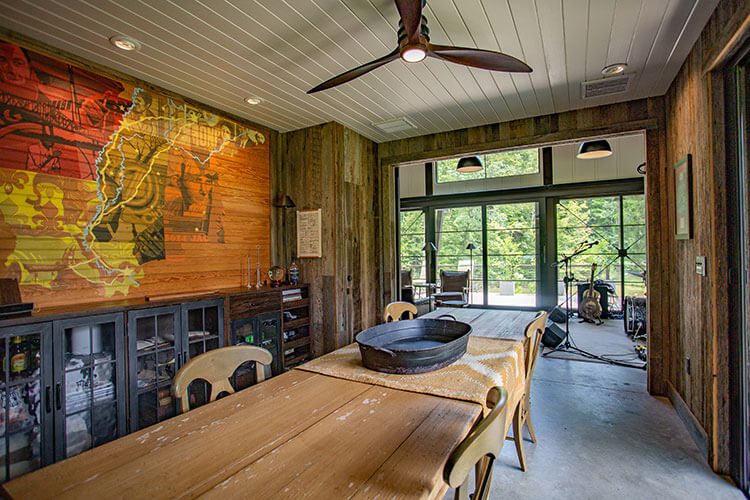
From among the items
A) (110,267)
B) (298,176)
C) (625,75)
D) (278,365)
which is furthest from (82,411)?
(625,75)

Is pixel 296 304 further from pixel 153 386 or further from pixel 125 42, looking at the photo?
pixel 125 42

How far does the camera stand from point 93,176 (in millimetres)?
2654

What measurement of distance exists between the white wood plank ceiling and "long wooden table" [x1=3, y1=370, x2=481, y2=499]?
6.64 ft

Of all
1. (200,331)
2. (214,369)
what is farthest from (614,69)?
(200,331)

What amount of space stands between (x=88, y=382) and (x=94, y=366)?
92 millimetres

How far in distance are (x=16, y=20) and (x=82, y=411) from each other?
7.42 feet

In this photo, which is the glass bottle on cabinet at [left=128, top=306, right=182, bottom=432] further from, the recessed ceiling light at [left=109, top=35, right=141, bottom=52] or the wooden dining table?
the recessed ceiling light at [left=109, top=35, right=141, bottom=52]

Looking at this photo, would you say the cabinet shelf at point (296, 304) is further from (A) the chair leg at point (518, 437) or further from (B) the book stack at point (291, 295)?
(A) the chair leg at point (518, 437)

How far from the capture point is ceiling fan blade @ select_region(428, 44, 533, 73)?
1.97 metres

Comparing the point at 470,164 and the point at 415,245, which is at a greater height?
the point at 470,164

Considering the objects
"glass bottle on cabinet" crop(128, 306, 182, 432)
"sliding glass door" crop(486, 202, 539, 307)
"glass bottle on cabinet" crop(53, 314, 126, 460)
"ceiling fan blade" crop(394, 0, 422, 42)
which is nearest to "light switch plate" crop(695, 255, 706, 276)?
"ceiling fan blade" crop(394, 0, 422, 42)

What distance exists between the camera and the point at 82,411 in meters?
2.21

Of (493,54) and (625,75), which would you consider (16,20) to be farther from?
(625,75)

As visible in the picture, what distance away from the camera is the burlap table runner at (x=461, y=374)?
1.42 m
